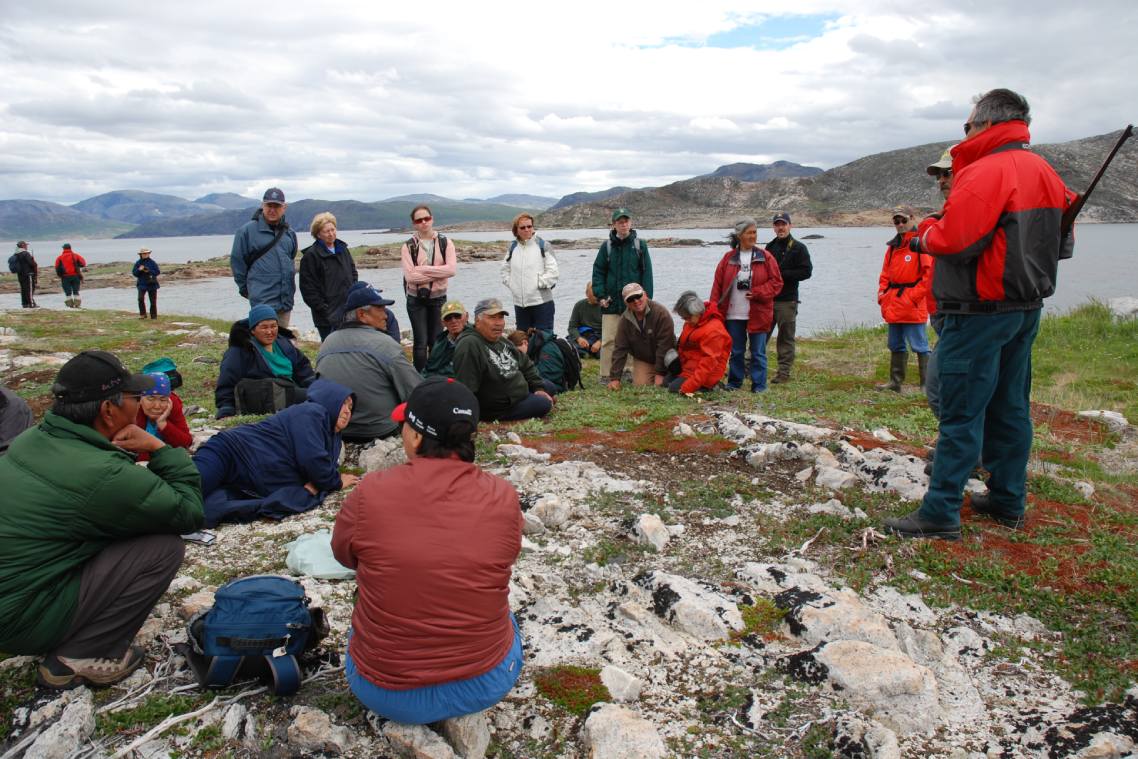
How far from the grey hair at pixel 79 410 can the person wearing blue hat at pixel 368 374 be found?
12.3 ft

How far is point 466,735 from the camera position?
295 cm

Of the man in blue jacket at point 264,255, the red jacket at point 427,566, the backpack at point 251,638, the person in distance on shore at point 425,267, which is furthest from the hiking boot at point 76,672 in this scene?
the person in distance on shore at point 425,267

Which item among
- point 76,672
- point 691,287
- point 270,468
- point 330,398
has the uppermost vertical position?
point 691,287

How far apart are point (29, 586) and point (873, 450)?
5909mm

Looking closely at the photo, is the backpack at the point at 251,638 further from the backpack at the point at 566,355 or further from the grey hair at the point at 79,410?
the backpack at the point at 566,355

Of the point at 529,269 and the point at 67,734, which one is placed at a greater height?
the point at 529,269

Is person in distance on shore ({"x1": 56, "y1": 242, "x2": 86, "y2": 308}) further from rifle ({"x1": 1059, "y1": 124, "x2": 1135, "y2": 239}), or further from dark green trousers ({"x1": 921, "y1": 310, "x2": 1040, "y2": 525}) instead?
rifle ({"x1": 1059, "y1": 124, "x2": 1135, "y2": 239})

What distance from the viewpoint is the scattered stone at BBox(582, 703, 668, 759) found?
292cm

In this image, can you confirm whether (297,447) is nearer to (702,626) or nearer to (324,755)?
(324,755)

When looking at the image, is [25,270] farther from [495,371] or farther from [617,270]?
[495,371]

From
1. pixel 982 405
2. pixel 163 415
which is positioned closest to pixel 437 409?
pixel 982 405

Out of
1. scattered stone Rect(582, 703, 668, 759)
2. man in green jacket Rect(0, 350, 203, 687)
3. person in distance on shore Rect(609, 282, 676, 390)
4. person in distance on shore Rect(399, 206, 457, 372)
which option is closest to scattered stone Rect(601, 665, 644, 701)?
scattered stone Rect(582, 703, 668, 759)

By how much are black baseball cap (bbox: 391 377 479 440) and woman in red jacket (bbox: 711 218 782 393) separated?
A: 7.08 meters

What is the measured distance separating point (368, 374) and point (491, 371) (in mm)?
1404
